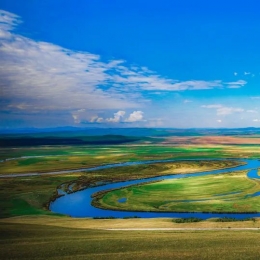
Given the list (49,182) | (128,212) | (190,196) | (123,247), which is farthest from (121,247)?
(49,182)

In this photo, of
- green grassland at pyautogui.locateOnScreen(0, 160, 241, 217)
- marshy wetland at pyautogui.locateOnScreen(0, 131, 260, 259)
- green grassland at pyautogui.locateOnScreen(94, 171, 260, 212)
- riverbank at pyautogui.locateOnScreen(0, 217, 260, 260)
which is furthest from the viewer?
green grassland at pyautogui.locateOnScreen(0, 160, 241, 217)

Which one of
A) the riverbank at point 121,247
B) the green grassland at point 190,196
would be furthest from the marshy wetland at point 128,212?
the green grassland at point 190,196

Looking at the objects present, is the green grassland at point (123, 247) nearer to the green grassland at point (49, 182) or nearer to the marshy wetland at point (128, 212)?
the marshy wetland at point (128, 212)

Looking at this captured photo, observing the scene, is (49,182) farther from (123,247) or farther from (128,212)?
(123,247)

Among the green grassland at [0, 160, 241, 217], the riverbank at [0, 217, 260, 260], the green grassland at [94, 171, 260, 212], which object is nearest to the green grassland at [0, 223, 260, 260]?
the riverbank at [0, 217, 260, 260]

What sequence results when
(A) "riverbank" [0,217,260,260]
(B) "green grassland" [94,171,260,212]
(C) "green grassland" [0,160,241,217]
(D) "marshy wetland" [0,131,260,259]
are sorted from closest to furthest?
1. (A) "riverbank" [0,217,260,260]
2. (D) "marshy wetland" [0,131,260,259]
3. (B) "green grassland" [94,171,260,212]
4. (C) "green grassland" [0,160,241,217]

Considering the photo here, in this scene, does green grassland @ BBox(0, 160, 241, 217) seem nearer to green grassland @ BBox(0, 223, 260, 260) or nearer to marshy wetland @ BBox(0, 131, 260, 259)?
marshy wetland @ BBox(0, 131, 260, 259)
